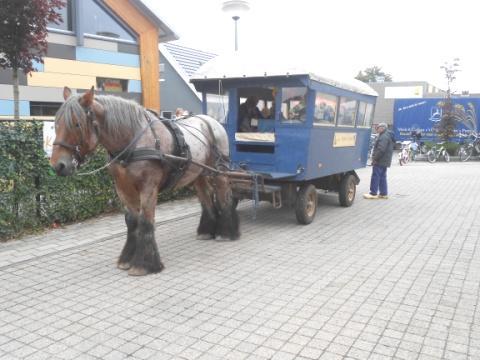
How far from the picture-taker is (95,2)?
11898mm

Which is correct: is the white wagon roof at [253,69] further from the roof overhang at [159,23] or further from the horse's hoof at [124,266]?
the roof overhang at [159,23]

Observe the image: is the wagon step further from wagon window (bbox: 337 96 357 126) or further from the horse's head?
the horse's head

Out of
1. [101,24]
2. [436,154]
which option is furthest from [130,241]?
[436,154]

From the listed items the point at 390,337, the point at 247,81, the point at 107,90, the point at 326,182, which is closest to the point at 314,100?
the point at 247,81

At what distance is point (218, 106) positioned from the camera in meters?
7.65

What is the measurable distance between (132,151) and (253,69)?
2909 mm

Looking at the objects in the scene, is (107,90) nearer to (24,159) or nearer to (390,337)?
(24,159)

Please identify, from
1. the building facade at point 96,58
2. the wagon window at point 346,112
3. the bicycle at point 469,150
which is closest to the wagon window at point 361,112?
the wagon window at point 346,112

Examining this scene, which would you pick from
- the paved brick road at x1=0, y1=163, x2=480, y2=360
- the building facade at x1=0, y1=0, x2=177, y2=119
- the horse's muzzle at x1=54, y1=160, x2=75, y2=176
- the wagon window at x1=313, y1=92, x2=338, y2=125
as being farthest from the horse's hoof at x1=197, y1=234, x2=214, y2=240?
the building facade at x1=0, y1=0, x2=177, y2=119

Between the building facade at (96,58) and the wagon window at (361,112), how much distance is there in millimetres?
6754

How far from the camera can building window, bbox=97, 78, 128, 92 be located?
1215 centimetres

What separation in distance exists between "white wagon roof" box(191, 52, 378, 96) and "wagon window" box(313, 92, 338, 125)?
9.1 inches

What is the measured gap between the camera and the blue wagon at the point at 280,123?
Result: 22.2 ft

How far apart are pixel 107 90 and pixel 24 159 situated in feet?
21.6
